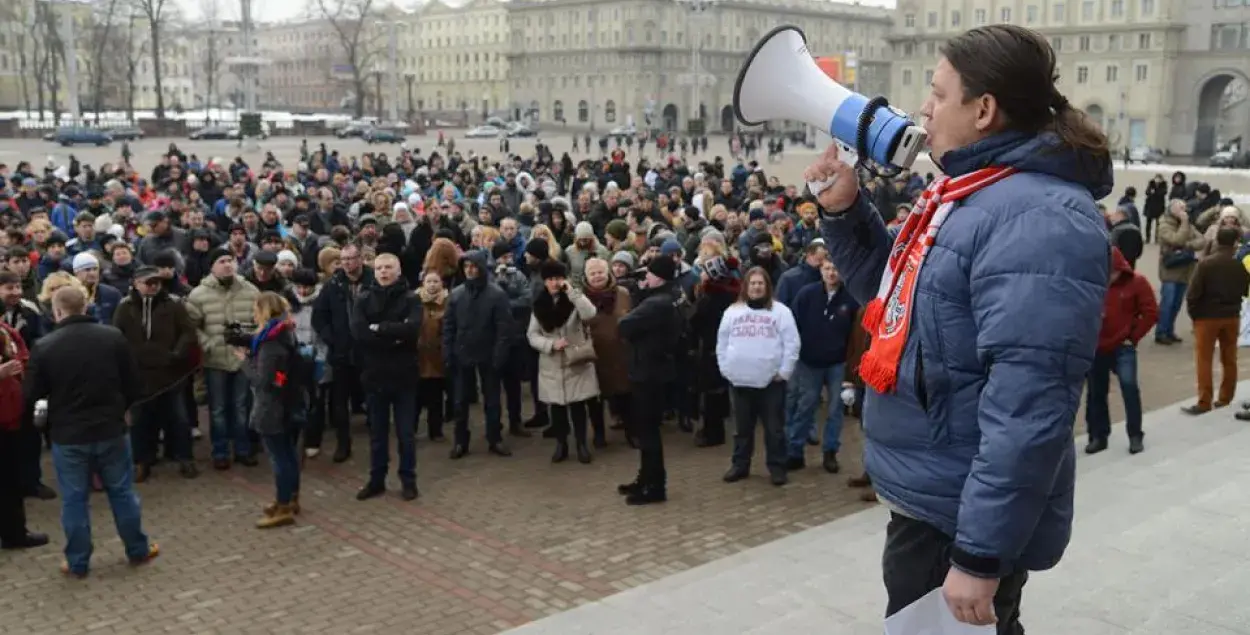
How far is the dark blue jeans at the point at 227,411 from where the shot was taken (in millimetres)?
8609

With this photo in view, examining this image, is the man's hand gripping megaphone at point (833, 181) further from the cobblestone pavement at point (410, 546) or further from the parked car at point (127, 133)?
the parked car at point (127, 133)

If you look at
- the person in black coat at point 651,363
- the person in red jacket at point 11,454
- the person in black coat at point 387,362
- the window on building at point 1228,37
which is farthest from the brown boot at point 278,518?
the window on building at point 1228,37

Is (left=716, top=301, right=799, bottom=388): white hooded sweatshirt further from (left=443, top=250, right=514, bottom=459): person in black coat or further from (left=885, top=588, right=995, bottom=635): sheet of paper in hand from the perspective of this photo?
(left=885, top=588, right=995, bottom=635): sheet of paper in hand

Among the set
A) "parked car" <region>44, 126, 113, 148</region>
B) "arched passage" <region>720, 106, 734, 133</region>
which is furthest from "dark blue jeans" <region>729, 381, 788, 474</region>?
"arched passage" <region>720, 106, 734, 133</region>

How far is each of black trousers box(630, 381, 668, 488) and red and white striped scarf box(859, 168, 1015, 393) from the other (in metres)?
5.10

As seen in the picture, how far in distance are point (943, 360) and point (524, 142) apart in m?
74.1

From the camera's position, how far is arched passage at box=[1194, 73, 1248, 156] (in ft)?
258

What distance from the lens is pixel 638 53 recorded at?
107 m

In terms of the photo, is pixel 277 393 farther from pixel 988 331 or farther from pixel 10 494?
pixel 988 331

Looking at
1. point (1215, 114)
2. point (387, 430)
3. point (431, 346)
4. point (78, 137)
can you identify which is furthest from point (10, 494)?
A: point (1215, 114)

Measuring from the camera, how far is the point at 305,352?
7.43 m

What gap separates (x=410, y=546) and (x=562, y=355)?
8.26ft

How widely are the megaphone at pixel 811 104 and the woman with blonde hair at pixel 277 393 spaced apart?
4.85m

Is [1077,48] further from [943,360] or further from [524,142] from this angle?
[943,360]
